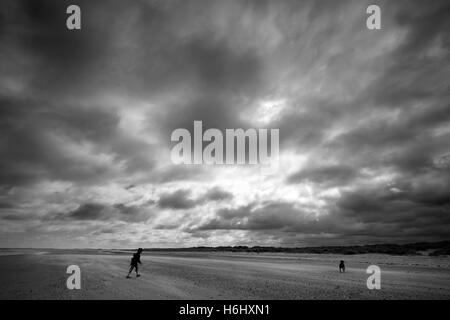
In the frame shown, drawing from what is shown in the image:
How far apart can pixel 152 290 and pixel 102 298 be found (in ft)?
12.9

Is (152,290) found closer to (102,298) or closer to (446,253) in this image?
(102,298)

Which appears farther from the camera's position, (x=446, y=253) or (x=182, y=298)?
(x=446, y=253)
